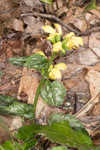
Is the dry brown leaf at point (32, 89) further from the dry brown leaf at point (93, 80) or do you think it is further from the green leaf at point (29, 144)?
the dry brown leaf at point (93, 80)

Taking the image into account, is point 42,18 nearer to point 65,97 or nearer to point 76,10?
point 76,10

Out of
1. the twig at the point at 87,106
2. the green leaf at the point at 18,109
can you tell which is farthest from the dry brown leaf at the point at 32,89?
the twig at the point at 87,106

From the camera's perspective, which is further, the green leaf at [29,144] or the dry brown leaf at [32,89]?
the dry brown leaf at [32,89]

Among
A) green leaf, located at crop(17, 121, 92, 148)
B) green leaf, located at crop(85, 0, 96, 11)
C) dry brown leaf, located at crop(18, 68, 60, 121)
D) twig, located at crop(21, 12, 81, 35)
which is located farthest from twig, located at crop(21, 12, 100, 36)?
green leaf, located at crop(17, 121, 92, 148)

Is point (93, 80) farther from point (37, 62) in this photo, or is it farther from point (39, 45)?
point (39, 45)

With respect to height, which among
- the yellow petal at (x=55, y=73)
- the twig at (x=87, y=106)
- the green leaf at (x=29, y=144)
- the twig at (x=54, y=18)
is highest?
the twig at (x=54, y=18)

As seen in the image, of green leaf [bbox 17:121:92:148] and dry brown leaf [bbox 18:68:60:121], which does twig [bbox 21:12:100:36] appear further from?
green leaf [bbox 17:121:92:148]

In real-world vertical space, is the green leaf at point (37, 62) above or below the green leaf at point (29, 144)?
above
